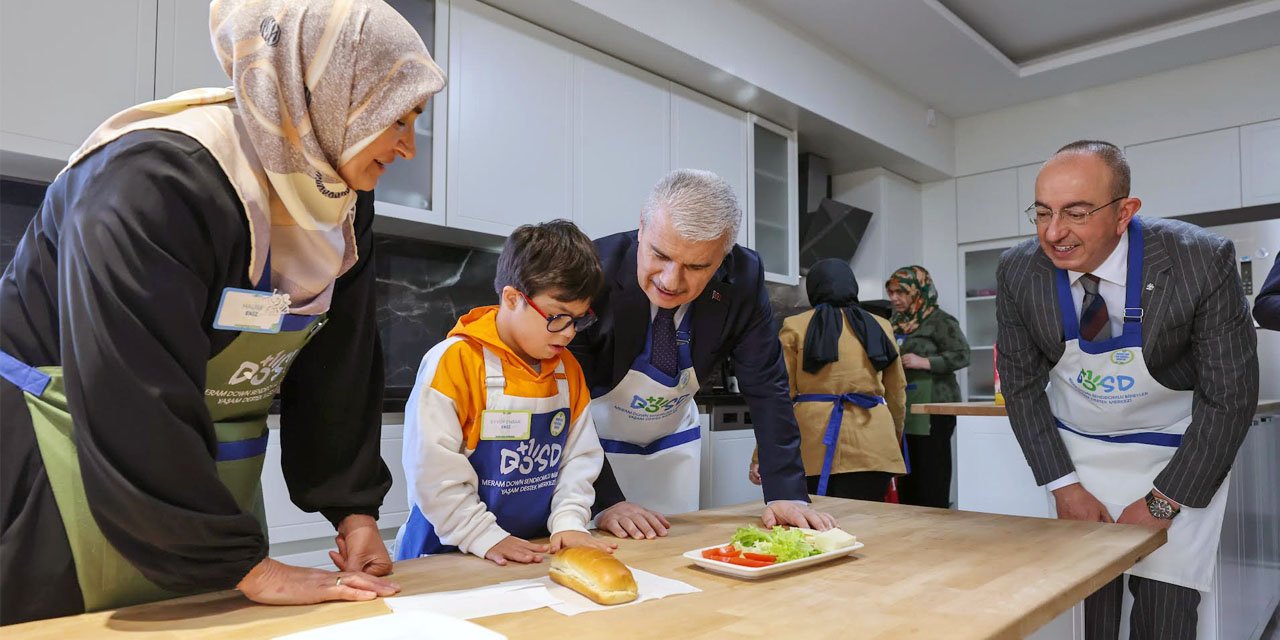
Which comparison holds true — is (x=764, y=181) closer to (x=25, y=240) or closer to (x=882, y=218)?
(x=882, y=218)

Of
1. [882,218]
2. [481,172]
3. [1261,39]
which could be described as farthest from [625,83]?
[1261,39]

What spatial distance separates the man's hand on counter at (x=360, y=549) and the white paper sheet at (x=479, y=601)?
4.4 inches

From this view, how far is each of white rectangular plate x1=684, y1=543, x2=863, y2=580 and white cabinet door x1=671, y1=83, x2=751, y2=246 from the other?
271 cm

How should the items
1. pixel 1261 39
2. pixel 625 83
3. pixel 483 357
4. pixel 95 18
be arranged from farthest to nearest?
pixel 1261 39
pixel 625 83
pixel 95 18
pixel 483 357

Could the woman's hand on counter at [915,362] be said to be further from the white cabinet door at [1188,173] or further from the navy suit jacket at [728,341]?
the navy suit jacket at [728,341]

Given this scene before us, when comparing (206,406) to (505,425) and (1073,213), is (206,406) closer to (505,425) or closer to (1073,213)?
(505,425)

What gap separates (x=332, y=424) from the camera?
1.04 meters

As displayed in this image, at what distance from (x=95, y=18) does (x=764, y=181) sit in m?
3.12

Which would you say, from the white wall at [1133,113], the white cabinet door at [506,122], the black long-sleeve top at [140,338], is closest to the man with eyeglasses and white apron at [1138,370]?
the black long-sleeve top at [140,338]

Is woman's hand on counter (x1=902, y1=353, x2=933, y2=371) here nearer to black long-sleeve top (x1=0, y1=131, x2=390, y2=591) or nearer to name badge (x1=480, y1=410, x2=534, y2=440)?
name badge (x1=480, y1=410, x2=534, y2=440)

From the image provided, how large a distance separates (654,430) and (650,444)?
61 millimetres

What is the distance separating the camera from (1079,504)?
5.75 feet

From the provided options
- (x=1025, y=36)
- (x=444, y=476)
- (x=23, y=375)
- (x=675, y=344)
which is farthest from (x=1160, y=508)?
(x=1025, y=36)

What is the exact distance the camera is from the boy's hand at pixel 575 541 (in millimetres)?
1178
